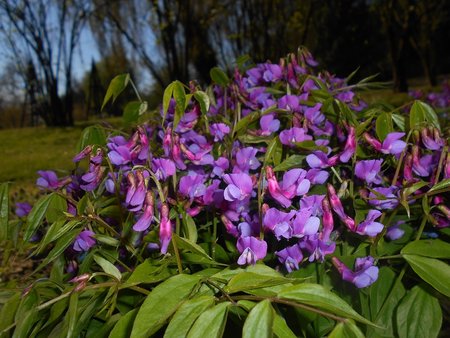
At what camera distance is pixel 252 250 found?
0.81m

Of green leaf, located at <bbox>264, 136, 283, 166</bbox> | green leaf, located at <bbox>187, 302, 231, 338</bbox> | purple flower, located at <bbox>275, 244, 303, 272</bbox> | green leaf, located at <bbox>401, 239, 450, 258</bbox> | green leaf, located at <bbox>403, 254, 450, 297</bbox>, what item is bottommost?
green leaf, located at <bbox>403, 254, 450, 297</bbox>

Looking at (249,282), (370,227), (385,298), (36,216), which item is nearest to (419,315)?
(385,298)

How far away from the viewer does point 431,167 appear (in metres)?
1.03

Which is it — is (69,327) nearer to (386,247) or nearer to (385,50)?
(386,247)

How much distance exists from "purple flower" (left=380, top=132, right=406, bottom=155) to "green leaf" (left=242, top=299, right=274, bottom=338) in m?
0.50

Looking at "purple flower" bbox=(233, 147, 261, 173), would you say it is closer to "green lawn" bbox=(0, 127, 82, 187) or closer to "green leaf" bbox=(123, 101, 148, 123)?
"green leaf" bbox=(123, 101, 148, 123)

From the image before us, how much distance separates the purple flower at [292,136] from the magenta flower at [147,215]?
1.10 ft

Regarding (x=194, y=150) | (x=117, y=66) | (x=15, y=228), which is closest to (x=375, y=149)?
(x=194, y=150)

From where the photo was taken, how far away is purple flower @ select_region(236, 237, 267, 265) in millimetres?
801

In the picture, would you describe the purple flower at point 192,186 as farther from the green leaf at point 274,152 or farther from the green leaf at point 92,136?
the green leaf at point 92,136

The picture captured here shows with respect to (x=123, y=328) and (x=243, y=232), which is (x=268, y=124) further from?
(x=123, y=328)

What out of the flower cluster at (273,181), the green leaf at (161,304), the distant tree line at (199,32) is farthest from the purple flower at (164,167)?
the distant tree line at (199,32)

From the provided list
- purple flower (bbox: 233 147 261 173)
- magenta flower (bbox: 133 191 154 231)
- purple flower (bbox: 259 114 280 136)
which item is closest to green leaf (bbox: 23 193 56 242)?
magenta flower (bbox: 133 191 154 231)

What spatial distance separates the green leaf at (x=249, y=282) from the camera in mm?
639
